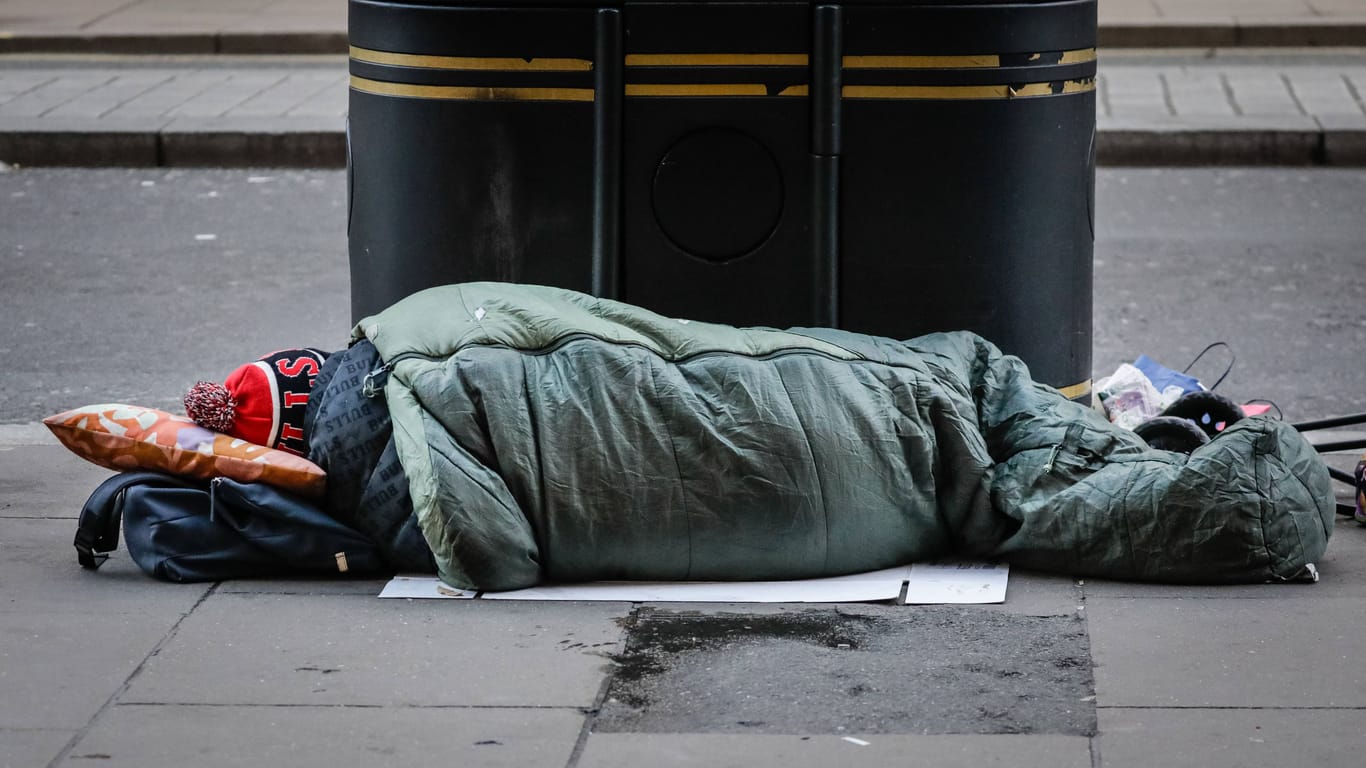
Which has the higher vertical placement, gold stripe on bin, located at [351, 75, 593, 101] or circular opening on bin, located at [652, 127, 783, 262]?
gold stripe on bin, located at [351, 75, 593, 101]

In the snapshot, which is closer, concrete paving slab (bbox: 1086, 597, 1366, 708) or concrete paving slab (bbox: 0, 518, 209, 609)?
concrete paving slab (bbox: 1086, 597, 1366, 708)

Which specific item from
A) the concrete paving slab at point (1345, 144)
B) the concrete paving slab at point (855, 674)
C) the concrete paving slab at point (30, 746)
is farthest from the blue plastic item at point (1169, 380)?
the concrete paving slab at point (1345, 144)

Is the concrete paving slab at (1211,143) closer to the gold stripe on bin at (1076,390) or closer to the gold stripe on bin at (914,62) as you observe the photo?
the gold stripe on bin at (1076,390)

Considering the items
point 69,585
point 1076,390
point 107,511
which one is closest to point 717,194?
point 1076,390

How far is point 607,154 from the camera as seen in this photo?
4.42 metres

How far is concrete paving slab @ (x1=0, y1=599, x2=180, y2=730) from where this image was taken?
323 cm

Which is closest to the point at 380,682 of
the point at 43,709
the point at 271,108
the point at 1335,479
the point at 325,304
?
the point at 43,709

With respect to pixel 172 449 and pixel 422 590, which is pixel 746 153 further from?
pixel 172 449

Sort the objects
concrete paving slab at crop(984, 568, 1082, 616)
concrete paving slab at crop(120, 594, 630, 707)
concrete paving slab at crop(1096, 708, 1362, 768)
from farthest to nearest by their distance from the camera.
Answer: concrete paving slab at crop(984, 568, 1082, 616)
concrete paving slab at crop(120, 594, 630, 707)
concrete paving slab at crop(1096, 708, 1362, 768)

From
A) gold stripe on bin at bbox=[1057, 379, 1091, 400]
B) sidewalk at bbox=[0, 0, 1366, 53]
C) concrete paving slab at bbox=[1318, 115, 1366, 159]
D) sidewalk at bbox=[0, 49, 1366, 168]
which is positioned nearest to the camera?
gold stripe on bin at bbox=[1057, 379, 1091, 400]

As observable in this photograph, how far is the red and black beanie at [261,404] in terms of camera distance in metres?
3.91

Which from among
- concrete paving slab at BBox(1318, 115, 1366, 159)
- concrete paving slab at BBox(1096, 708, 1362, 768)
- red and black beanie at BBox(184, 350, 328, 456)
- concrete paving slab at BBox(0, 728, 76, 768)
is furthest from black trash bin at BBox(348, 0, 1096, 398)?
concrete paving slab at BBox(1318, 115, 1366, 159)

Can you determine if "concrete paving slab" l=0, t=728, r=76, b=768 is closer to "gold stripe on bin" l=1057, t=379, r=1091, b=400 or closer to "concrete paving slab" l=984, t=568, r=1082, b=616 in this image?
"concrete paving slab" l=984, t=568, r=1082, b=616

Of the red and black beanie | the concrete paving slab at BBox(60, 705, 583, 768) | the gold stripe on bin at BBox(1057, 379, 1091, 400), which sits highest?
the red and black beanie
